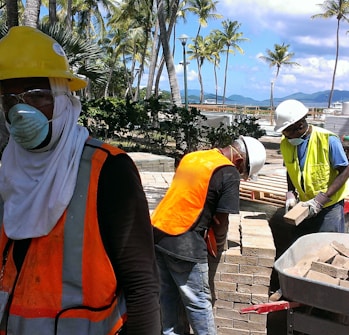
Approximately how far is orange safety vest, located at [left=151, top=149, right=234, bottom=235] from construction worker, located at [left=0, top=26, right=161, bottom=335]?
156 cm

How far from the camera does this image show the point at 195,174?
121 inches

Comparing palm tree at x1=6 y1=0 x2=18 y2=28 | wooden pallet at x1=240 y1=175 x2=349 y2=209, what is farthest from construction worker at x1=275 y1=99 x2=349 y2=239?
palm tree at x1=6 y1=0 x2=18 y2=28

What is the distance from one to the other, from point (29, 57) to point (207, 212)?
191 cm

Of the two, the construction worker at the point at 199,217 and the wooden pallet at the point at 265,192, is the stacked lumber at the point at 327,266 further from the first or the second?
the wooden pallet at the point at 265,192

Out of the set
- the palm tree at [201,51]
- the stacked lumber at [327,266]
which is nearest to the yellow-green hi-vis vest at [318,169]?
the stacked lumber at [327,266]

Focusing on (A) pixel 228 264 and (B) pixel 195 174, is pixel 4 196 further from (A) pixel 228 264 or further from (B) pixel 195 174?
(A) pixel 228 264

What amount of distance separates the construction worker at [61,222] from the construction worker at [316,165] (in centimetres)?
263

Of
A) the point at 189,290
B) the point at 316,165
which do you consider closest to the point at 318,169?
the point at 316,165

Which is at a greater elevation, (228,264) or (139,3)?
(139,3)

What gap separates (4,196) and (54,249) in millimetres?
296

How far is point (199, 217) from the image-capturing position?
3090mm

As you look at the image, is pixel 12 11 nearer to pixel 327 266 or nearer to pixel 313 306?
pixel 327 266

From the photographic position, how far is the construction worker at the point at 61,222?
54.2 inches

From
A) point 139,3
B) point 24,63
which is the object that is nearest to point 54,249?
point 24,63
